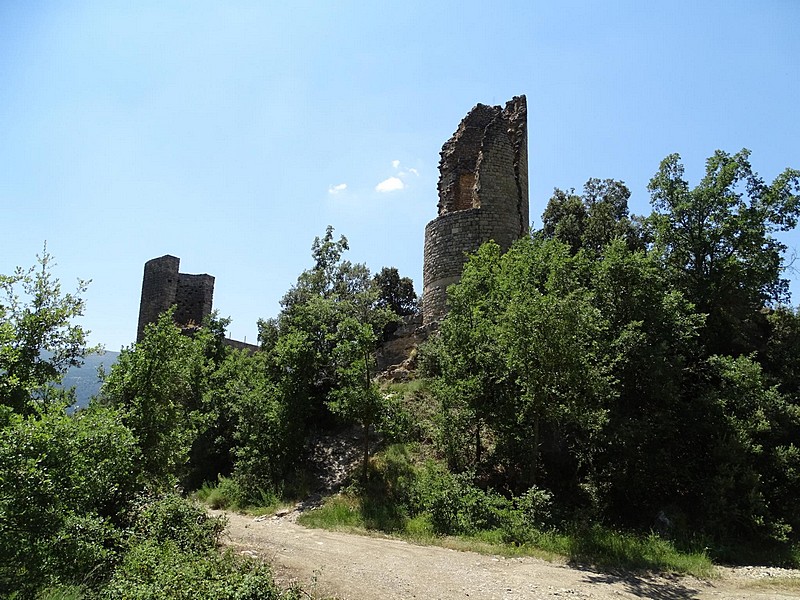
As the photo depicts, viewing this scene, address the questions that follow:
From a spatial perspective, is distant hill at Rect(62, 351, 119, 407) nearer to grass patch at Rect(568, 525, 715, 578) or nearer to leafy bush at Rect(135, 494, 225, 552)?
leafy bush at Rect(135, 494, 225, 552)

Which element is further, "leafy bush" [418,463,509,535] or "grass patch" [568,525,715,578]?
"leafy bush" [418,463,509,535]

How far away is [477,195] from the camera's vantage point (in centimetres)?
1947

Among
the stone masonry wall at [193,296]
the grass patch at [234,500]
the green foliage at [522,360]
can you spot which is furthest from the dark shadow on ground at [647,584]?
the stone masonry wall at [193,296]

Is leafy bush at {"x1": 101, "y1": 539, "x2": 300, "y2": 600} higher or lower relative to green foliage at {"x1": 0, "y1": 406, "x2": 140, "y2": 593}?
lower

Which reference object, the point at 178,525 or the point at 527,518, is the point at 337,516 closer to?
the point at 178,525

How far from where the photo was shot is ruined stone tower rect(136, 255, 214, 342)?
27.8 meters

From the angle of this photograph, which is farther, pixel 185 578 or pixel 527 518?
pixel 527 518

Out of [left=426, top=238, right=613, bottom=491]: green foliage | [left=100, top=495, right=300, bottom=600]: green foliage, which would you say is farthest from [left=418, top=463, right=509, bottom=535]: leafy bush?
[left=100, top=495, right=300, bottom=600]: green foliage

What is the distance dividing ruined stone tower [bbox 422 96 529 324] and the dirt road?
10673mm

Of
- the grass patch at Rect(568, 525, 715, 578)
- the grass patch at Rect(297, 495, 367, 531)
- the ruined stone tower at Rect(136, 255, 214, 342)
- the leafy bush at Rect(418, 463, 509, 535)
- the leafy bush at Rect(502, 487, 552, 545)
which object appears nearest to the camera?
the grass patch at Rect(568, 525, 715, 578)

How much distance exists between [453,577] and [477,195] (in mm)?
14070

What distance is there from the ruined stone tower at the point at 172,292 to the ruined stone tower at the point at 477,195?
13.8 meters

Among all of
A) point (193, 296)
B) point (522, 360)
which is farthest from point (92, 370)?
point (193, 296)

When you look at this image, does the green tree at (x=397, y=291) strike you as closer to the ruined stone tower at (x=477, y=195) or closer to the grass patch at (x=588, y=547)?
the ruined stone tower at (x=477, y=195)
